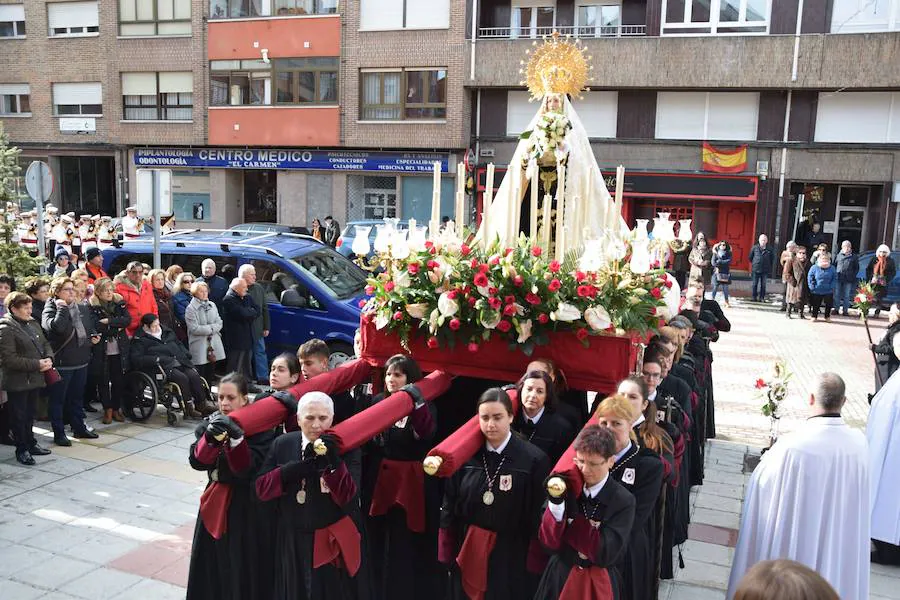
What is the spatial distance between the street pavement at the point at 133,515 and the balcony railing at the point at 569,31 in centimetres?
1805

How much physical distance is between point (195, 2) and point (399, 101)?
338 inches

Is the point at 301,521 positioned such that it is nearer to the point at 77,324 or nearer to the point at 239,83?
the point at 77,324

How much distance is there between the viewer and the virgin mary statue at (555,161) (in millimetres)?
7023

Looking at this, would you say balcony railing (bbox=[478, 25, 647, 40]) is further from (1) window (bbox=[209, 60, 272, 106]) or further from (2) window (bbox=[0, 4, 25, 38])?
(2) window (bbox=[0, 4, 25, 38])

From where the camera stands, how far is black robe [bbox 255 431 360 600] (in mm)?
4340

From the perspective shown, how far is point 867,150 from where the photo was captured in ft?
78.2

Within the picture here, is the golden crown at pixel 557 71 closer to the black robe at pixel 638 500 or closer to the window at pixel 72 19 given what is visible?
the black robe at pixel 638 500

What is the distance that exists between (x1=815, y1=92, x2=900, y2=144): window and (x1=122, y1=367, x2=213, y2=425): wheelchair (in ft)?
72.2

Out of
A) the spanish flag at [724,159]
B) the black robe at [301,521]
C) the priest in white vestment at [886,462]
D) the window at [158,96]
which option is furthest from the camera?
the window at [158,96]

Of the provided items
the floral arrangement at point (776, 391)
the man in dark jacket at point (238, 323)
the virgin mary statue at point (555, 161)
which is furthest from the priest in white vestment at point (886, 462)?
the man in dark jacket at point (238, 323)

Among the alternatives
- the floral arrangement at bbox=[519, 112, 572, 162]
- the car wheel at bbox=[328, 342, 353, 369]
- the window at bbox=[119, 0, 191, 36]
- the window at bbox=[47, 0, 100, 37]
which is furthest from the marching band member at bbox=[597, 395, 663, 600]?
the window at bbox=[47, 0, 100, 37]

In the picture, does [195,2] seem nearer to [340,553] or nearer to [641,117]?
[641,117]

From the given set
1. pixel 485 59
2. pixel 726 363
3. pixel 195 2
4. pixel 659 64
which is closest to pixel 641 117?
pixel 659 64

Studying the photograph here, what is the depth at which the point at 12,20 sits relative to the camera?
3091cm
